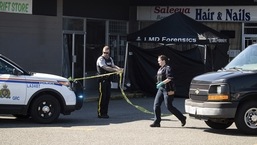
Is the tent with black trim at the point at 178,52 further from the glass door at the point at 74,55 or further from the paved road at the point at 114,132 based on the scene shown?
the paved road at the point at 114,132

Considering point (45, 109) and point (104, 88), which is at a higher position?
point (104, 88)

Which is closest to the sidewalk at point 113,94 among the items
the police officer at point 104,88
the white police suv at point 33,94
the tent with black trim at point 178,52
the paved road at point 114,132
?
the tent with black trim at point 178,52

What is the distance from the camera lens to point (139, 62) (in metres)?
21.1

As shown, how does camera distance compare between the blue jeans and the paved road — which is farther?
the blue jeans

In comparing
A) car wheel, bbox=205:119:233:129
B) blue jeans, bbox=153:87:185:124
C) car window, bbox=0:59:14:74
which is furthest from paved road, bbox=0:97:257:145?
car window, bbox=0:59:14:74

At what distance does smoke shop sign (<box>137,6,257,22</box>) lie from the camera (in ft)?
73.2

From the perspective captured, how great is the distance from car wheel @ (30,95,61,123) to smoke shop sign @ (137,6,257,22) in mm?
12140

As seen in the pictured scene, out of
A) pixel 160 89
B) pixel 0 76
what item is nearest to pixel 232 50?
pixel 160 89

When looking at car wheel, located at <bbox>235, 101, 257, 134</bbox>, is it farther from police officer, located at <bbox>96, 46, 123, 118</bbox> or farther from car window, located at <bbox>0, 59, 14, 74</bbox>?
car window, located at <bbox>0, 59, 14, 74</bbox>

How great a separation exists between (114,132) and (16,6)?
28.6 ft

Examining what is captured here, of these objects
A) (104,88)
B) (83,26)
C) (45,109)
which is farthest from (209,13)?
(45,109)

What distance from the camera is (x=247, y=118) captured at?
10.9 metres

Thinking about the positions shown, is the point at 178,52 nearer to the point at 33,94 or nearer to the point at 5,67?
the point at 33,94

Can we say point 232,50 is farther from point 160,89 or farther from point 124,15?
point 160,89
